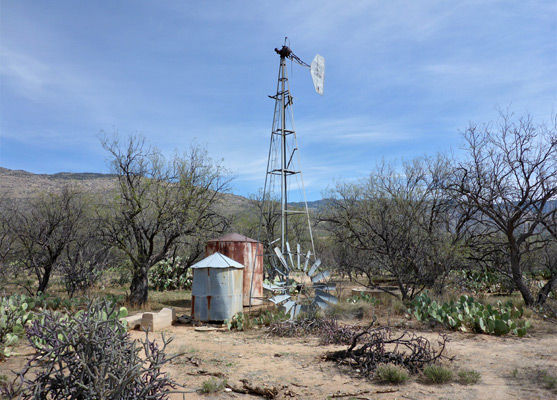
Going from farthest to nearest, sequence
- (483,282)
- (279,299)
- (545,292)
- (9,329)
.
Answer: (483,282)
(545,292)
(279,299)
(9,329)

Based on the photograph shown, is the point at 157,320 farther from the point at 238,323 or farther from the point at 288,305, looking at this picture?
the point at 288,305

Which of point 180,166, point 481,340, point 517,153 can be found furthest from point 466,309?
point 180,166

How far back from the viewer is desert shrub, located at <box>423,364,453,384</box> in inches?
256

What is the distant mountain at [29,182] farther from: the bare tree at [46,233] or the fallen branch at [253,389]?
the fallen branch at [253,389]

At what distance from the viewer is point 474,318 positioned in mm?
10297

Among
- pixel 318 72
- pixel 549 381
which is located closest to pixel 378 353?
pixel 549 381

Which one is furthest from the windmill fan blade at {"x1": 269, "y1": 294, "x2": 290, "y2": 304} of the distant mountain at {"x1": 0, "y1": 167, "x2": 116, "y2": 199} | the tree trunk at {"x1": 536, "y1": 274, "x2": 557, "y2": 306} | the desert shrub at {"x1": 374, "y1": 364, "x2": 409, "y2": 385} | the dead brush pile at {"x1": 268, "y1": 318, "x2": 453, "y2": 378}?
the distant mountain at {"x1": 0, "y1": 167, "x2": 116, "y2": 199}

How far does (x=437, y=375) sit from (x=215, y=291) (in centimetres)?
744

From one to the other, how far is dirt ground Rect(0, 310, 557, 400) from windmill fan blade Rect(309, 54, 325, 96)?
25.8 feet

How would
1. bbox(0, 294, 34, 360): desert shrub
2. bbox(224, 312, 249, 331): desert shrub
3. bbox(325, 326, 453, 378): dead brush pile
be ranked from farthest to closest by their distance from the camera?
bbox(224, 312, 249, 331): desert shrub, bbox(0, 294, 34, 360): desert shrub, bbox(325, 326, 453, 378): dead brush pile

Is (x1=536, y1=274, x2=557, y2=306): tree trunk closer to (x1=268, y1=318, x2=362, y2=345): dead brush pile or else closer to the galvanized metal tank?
(x1=268, y1=318, x2=362, y2=345): dead brush pile

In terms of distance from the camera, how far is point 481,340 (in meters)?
9.44

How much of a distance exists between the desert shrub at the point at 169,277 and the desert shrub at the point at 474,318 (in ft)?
44.6

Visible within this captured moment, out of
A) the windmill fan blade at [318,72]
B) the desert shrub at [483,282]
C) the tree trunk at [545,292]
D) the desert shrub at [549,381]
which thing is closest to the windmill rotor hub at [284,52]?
the windmill fan blade at [318,72]
